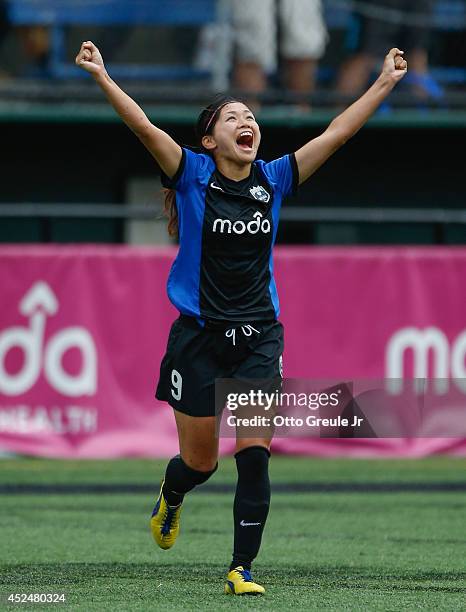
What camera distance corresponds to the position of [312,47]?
13773 millimetres

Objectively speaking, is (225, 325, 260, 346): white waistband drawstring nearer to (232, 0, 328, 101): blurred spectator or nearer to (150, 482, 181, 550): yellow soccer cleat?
(150, 482, 181, 550): yellow soccer cleat

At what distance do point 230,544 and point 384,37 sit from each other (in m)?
7.65

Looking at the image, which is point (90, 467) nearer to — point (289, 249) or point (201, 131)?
point (289, 249)

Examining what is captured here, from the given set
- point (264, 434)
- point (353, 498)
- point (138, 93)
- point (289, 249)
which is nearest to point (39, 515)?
point (353, 498)

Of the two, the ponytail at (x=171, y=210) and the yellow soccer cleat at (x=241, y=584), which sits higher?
the ponytail at (x=171, y=210)

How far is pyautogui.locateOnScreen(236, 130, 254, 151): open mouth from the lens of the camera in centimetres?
586

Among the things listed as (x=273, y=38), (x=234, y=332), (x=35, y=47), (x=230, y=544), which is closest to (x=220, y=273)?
(x=234, y=332)

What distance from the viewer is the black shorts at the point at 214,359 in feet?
19.1

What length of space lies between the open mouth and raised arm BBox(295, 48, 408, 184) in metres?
0.27

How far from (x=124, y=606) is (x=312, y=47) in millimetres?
9329

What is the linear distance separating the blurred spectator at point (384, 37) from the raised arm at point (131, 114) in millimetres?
8237

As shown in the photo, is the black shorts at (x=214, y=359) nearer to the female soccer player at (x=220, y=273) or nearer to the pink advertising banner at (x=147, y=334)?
the female soccer player at (x=220, y=273)

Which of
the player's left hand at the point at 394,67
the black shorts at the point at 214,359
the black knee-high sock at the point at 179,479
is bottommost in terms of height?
the black knee-high sock at the point at 179,479

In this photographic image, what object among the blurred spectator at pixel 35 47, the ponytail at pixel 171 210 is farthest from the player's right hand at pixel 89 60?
the blurred spectator at pixel 35 47
